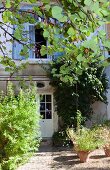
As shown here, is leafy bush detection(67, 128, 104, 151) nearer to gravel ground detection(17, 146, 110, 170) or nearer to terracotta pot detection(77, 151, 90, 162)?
terracotta pot detection(77, 151, 90, 162)

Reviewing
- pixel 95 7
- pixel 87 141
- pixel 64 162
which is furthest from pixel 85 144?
pixel 95 7

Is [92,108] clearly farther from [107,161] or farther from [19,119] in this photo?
[19,119]

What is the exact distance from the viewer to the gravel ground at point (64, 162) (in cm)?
959

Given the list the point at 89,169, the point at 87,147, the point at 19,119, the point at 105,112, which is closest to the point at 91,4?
the point at 19,119

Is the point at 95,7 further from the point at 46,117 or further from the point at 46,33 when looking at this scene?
the point at 46,117

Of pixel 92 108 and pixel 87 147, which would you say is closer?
pixel 87 147

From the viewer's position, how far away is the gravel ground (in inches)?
378

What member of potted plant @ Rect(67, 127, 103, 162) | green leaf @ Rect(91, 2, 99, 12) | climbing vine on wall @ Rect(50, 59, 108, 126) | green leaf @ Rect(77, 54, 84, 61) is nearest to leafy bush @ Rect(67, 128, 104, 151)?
potted plant @ Rect(67, 127, 103, 162)

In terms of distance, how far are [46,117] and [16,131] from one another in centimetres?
764

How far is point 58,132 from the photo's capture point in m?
14.9

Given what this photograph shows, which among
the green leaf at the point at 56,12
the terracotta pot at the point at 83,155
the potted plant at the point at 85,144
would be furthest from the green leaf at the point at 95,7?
the terracotta pot at the point at 83,155

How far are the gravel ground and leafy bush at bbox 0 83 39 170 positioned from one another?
135cm

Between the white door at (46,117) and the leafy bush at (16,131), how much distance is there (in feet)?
22.6

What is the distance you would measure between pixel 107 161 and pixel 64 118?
4872mm
